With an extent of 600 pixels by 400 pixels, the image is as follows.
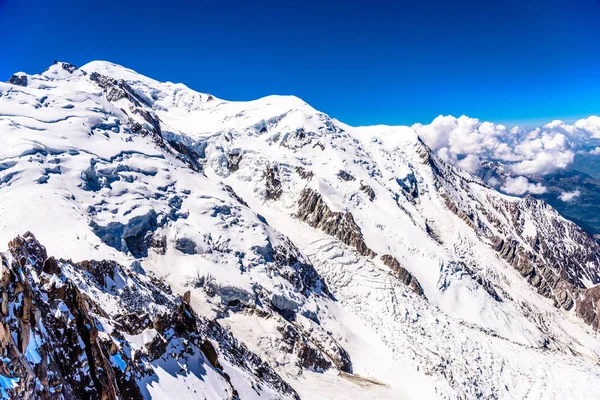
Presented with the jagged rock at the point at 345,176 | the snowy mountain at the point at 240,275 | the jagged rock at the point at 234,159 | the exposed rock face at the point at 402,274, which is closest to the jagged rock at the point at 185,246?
the snowy mountain at the point at 240,275

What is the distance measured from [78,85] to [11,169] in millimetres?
87372

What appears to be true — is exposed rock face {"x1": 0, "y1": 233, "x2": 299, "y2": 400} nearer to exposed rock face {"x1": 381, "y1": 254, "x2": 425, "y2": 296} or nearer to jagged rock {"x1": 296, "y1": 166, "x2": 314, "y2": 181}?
exposed rock face {"x1": 381, "y1": 254, "x2": 425, "y2": 296}

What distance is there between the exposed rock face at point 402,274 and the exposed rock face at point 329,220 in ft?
15.7

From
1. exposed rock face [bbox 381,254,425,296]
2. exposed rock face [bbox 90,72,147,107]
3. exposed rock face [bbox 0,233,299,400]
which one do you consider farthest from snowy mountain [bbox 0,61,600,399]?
exposed rock face [bbox 90,72,147,107]

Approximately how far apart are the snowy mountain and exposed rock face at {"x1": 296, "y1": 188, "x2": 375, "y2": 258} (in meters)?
0.49

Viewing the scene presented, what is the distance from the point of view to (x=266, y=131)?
6476 inches

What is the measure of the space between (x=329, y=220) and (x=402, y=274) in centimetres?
2802

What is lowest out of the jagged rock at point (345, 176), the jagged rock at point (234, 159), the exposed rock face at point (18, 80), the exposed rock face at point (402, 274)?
the exposed rock face at point (402, 274)

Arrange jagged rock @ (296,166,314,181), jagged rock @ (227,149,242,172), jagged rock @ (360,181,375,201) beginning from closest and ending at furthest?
jagged rock @ (296,166,314,181), jagged rock @ (360,181,375,201), jagged rock @ (227,149,242,172)

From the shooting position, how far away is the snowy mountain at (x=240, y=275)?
2522cm

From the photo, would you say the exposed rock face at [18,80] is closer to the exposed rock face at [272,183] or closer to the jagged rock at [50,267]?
the exposed rock face at [272,183]

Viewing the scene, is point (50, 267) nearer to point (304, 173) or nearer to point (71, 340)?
point (71, 340)

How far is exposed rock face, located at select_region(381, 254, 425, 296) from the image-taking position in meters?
111

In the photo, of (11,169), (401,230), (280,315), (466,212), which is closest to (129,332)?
(280,315)
